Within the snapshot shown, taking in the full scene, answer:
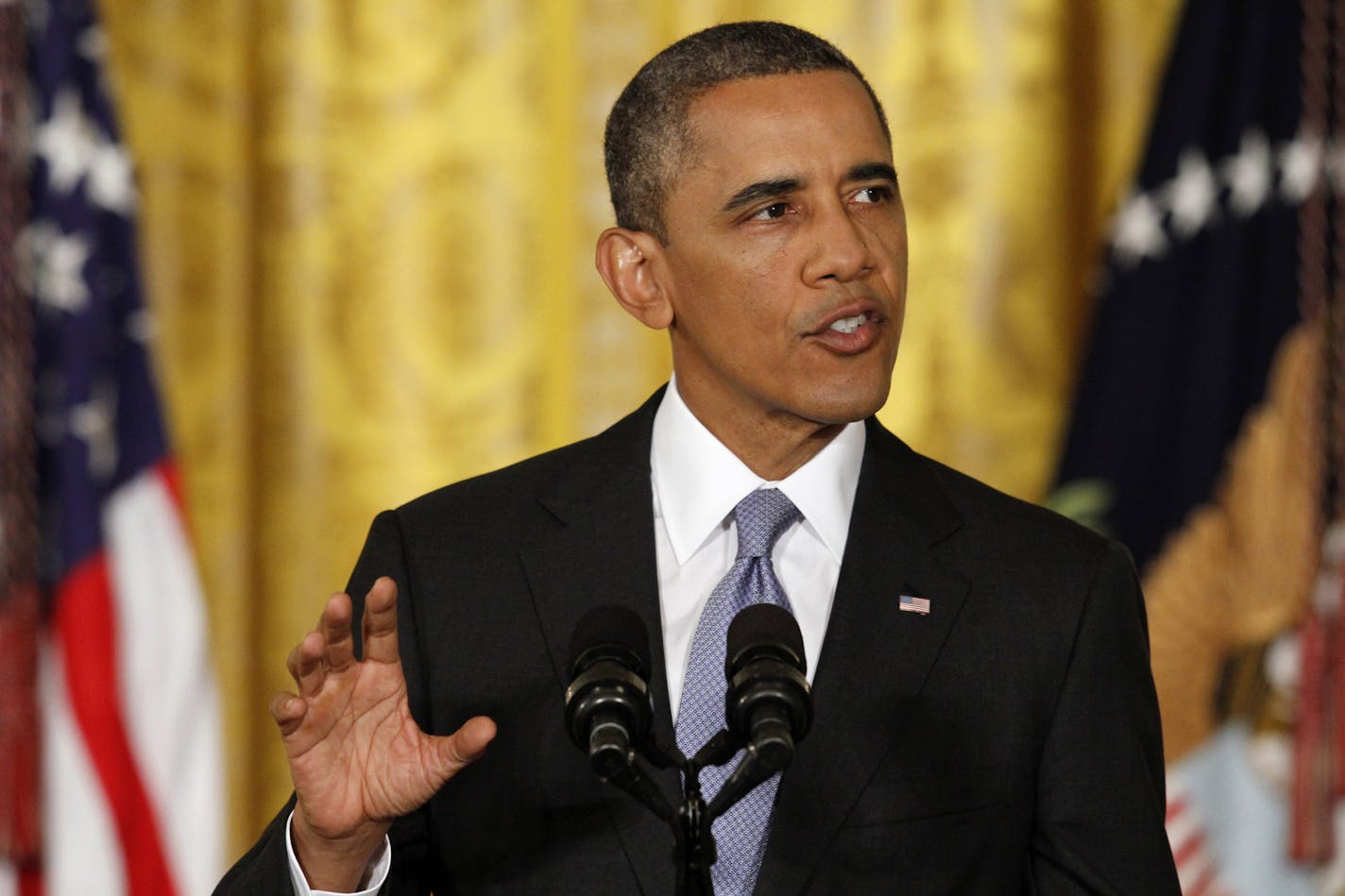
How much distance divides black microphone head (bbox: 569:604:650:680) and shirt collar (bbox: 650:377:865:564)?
0.50 m

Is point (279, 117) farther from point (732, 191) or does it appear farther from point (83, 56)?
point (732, 191)

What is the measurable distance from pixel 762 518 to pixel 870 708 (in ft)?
0.87

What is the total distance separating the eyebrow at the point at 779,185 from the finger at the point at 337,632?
672 mm

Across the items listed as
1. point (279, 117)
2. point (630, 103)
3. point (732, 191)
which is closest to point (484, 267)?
point (279, 117)

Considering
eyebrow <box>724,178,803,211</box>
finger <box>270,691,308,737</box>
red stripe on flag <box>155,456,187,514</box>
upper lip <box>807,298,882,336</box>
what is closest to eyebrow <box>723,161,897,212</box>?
eyebrow <box>724,178,803,211</box>

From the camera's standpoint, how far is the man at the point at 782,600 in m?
1.68

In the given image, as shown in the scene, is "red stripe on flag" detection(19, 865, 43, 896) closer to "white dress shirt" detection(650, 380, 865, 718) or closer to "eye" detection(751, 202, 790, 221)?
"white dress shirt" detection(650, 380, 865, 718)

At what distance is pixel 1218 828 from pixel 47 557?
2373 mm

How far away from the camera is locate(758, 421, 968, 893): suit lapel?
66.2 inches

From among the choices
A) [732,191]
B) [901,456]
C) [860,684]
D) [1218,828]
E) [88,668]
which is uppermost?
[732,191]

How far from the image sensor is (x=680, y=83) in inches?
79.7

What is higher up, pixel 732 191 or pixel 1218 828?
pixel 732 191

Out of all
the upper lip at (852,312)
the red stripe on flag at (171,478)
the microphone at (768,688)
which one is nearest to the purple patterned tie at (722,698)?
the upper lip at (852,312)

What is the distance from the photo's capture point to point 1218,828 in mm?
3234
